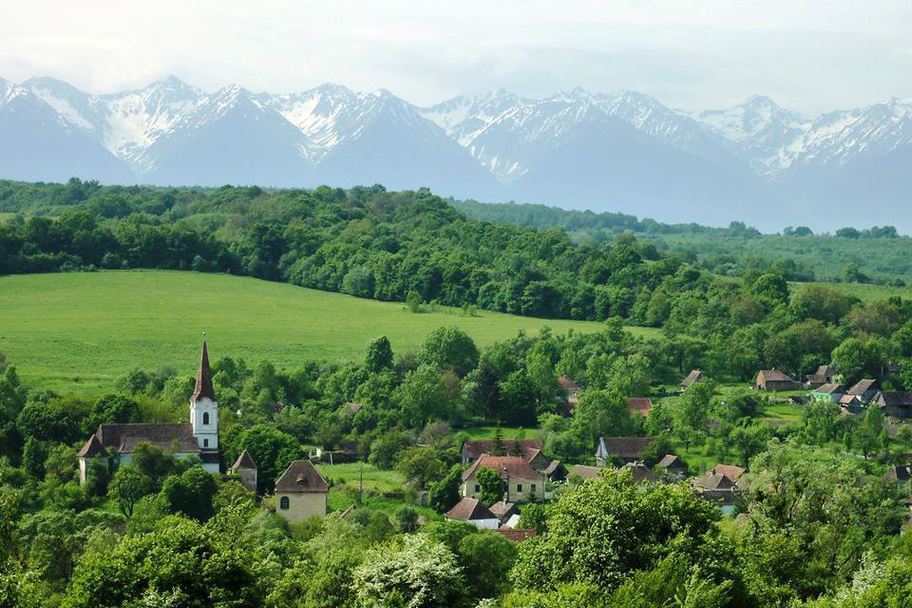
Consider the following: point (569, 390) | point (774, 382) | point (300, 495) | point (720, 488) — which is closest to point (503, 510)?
point (300, 495)

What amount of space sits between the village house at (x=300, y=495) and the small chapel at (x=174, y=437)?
4709 mm

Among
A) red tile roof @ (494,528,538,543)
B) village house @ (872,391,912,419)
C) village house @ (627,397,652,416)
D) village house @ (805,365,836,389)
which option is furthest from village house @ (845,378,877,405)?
red tile roof @ (494,528,538,543)

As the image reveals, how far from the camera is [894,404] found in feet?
293

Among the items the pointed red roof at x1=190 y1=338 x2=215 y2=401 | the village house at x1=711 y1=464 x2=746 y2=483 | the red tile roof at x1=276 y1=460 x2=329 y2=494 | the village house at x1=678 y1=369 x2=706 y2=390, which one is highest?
the pointed red roof at x1=190 y1=338 x2=215 y2=401

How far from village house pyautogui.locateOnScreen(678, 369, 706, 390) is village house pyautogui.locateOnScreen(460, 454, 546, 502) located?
24.0m

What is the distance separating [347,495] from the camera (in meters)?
65.4

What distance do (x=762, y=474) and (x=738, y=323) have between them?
60.9m

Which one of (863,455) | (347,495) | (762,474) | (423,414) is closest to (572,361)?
(423,414)

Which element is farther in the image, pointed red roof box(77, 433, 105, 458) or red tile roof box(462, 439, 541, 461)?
red tile roof box(462, 439, 541, 461)

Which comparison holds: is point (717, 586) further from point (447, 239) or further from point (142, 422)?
point (447, 239)

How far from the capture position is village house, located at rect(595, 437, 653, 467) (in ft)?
248

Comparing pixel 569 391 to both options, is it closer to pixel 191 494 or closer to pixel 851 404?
pixel 851 404

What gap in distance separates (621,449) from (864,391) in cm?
2189

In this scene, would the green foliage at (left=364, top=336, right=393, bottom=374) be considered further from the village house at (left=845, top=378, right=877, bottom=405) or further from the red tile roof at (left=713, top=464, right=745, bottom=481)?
the village house at (left=845, top=378, right=877, bottom=405)
